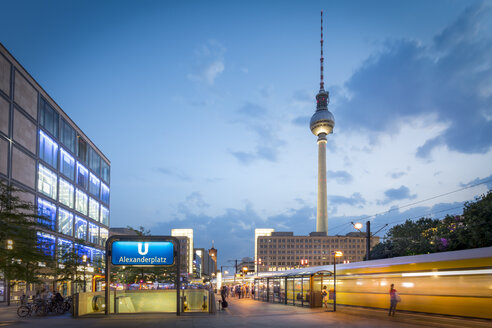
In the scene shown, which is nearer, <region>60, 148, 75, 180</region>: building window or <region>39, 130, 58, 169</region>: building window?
<region>39, 130, 58, 169</region>: building window

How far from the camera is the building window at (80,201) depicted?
68.0 m

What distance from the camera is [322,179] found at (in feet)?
641

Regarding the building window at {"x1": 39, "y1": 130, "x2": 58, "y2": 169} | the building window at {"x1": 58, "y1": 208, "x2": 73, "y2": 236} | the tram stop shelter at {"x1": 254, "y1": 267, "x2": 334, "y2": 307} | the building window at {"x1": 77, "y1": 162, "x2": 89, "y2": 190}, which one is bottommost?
the tram stop shelter at {"x1": 254, "y1": 267, "x2": 334, "y2": 307}

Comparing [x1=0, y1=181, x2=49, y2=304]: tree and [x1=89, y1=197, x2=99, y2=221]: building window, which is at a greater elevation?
[x1=89, y1=197, x2=99, y2=221]: building window

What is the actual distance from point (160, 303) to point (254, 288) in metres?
26.5

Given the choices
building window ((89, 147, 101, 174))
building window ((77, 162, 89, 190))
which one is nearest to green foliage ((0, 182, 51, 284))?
building window ((77, 162, 89, 190))

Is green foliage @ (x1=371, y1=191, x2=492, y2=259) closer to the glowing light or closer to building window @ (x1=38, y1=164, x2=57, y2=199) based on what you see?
the glowing light

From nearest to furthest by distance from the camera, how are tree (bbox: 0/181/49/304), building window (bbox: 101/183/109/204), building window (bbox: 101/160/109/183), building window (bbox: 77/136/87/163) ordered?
tree (bbox: 0/181/49/304) < building window (bbox: 77/136/87/163) < building window (bbox: 101/183/109/204) < building window (bbox: 101/160/109/183)

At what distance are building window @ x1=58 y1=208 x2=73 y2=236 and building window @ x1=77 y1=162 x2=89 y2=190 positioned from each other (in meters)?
6.46

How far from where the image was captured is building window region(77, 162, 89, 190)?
69.0m

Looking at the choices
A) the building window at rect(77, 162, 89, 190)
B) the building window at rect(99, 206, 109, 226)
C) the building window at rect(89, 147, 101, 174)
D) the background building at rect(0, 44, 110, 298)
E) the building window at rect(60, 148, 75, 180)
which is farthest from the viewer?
the building window at rect(99, 206, 109, 226)

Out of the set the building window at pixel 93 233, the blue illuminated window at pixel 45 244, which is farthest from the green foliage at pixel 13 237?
the building window at pixel 93 233

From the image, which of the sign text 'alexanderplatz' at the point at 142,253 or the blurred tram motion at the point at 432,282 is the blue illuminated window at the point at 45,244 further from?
the blurred tram motion at the point at 432,282

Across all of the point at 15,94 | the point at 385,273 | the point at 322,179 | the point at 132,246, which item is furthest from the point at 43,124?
the point at 322,179
